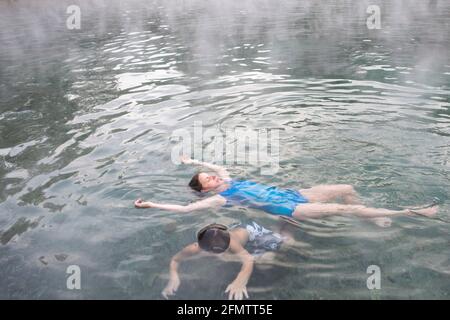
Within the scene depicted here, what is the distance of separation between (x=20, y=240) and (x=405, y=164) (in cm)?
691

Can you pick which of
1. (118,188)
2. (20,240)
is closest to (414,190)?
(118,188)

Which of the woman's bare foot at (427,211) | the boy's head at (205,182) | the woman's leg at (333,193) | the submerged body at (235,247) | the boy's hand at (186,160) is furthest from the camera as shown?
the boy's hand at (186,160)

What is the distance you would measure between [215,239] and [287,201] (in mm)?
1496

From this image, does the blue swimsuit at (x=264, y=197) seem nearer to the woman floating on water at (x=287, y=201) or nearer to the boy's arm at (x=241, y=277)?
the woman floating on water at (x=287, y=201)

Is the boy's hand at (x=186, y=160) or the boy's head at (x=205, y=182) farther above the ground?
the boy's hand at (x=186, y=160)

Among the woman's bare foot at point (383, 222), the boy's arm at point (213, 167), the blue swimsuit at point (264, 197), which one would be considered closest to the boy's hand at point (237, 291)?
the blue swimsuit at point (264, 197)

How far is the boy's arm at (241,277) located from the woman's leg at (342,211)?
4.10 ft

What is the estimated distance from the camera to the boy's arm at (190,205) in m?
6.11

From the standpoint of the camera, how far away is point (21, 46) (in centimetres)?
2155

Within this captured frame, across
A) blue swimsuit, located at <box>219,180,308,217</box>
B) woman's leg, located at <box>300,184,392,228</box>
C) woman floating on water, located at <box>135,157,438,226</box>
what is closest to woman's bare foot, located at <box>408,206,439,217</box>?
woman floating on water, located at <box>135,157,438,226</box>

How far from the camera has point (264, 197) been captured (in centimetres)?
624

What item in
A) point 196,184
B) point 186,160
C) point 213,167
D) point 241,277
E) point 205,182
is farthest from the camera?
point 186,160

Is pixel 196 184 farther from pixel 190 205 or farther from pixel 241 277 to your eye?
pixel 241 277

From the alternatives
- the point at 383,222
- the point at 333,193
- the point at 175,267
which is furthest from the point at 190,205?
the point at 383,222
